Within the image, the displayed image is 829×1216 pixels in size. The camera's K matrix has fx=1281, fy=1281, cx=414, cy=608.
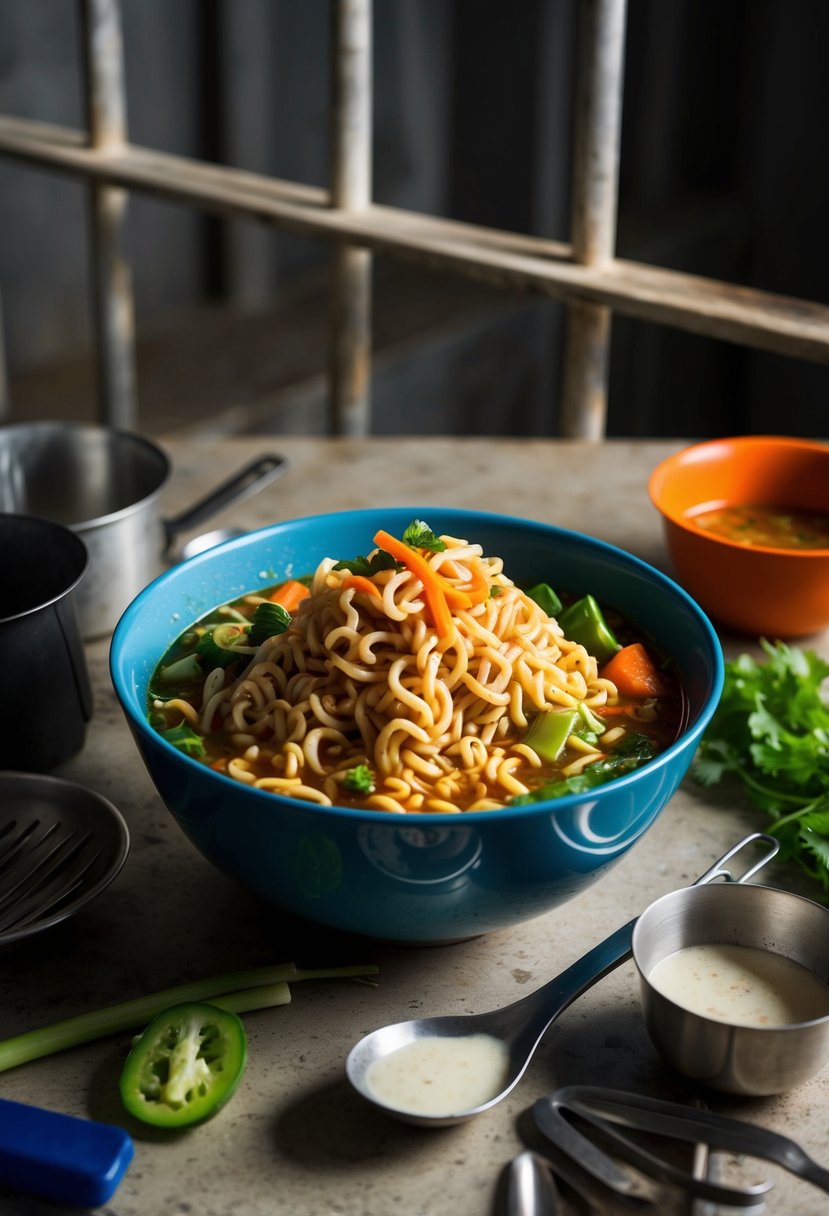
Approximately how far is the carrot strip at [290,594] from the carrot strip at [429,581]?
329 mm

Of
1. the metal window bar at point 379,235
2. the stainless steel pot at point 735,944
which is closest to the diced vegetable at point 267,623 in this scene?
the stainless steel pot at point 735,944

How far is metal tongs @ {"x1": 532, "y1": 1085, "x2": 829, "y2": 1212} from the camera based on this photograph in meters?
1.28

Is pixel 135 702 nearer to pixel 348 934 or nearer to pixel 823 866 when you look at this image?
pixel 348 934

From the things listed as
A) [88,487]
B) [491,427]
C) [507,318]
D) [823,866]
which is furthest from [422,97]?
[823,866]

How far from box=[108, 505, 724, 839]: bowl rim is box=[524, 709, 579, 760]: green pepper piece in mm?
98

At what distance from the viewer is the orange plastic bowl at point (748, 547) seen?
7.54ft

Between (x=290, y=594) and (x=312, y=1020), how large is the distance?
2.39 feet

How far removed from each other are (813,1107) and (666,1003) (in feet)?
0.75

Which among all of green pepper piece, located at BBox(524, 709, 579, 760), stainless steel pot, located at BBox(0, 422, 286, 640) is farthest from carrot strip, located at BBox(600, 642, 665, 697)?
stainless steel pot, located at BBox(0, 422, 286, 640)

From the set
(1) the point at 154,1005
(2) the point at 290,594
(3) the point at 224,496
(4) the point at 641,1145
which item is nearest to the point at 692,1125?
(4) the point at 641,1145

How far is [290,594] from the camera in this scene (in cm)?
207

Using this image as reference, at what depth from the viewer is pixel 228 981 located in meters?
1.58

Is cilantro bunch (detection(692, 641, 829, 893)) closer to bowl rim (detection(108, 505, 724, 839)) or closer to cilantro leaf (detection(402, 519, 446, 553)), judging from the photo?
bowl rim (detection(108, 505, 724, 839))

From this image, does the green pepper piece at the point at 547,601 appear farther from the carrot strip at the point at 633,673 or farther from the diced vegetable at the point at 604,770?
the diced vegetable at the point at 604,770
